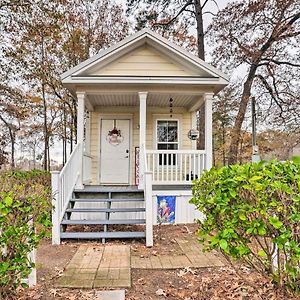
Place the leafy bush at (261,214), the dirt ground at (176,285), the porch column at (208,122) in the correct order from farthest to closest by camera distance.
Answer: the porch column at (208,122) < the dirt ground at (176,285) < the leafy bush at (261,214)

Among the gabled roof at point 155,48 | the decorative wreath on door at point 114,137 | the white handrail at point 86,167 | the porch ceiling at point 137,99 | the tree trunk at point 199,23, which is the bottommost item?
the white handrail at point 86,167

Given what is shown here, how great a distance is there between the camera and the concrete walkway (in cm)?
386

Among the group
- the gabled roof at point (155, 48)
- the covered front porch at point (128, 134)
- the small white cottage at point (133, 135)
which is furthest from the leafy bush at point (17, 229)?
the covered front porch at point (128, 134)

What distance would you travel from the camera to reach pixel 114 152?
9.82m

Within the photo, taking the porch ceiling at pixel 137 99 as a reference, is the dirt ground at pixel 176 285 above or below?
below

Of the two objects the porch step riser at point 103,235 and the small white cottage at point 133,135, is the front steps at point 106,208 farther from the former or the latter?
the porch step riser at point 103,235

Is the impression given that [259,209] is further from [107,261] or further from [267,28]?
[267,28]

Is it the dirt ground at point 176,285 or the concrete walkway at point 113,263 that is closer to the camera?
the dirt ground at point 176,285

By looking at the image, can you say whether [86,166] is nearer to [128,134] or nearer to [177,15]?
[128,134]

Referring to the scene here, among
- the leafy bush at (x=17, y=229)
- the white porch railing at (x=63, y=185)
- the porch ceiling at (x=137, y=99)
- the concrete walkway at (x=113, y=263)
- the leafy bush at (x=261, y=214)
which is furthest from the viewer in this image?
the porch ceiling at (x=137, y=99)

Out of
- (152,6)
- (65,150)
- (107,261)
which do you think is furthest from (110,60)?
(65,150)

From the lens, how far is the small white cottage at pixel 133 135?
22.1 feet

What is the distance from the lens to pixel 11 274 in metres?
2.89

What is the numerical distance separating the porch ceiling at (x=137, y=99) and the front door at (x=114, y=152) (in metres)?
0.67
